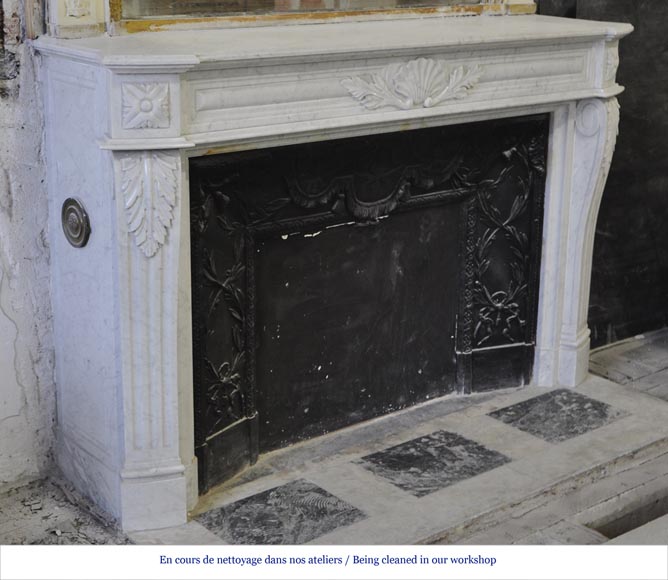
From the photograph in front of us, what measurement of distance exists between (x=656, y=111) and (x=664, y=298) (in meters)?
0.77

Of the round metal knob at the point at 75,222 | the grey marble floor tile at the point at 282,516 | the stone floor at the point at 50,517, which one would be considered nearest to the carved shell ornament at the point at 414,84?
the round metal knob at the point at 75,222

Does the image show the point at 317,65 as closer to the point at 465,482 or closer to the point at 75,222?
the point at 75,222

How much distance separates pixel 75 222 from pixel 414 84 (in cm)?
98

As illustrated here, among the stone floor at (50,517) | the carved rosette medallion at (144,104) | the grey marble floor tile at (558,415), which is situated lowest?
the stone floor at (50,517)

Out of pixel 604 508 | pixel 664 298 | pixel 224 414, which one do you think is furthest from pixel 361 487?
pixel 664 298

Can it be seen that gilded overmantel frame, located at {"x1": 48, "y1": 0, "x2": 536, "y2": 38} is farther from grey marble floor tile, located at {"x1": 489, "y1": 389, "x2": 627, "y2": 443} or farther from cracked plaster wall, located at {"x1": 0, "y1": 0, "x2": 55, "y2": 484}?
grey marble floor tile, located at {"x1": 489, "y1": 389, "x2": 627, "y2": 443}

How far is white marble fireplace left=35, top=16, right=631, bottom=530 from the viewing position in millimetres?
2768

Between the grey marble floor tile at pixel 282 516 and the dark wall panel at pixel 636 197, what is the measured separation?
161 cm

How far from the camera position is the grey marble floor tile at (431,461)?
3383 mm

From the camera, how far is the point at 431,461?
3506 mm

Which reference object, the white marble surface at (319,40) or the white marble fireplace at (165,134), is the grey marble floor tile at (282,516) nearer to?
the white marble fireplace at (165,134)

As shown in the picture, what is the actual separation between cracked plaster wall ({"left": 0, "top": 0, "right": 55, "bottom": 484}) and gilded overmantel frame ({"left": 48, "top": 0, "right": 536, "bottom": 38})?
118 millimetres

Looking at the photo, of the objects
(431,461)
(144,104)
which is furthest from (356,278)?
(144,104)

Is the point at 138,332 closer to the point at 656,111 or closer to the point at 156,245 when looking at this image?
the point at 156,245
